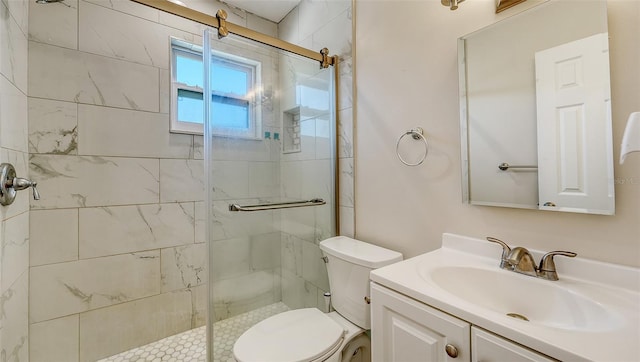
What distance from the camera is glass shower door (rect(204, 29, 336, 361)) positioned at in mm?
1498

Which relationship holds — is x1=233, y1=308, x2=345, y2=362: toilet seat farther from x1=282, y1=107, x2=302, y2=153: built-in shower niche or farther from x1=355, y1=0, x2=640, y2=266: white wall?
x1=282, y1=107, x2=302, y2=153: built-in shower niche

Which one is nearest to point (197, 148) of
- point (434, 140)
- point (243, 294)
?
point (243, 294)

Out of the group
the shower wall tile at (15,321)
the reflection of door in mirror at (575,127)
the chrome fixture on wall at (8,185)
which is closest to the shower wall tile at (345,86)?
the reflection of door in mirror at (575,127)

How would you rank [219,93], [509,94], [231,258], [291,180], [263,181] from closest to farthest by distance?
[509,94]
[219,93]
[231,258]
[263,181]
[291,180]

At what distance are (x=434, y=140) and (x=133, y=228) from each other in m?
1.96

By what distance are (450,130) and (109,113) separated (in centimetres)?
204

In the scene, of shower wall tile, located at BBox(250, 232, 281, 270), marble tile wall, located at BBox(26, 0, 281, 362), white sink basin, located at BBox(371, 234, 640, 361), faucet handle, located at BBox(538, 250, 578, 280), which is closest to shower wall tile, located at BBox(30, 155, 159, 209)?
marble tile wall, located at BBox(26, 0, 281, 362)

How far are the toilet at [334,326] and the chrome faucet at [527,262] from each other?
461mm

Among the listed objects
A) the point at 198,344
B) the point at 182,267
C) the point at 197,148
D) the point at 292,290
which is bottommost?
the point at 198,344

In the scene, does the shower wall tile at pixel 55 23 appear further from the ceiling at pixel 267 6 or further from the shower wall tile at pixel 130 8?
the ceiling at pixel 267 6

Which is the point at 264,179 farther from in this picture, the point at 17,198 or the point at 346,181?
the point at 17,198

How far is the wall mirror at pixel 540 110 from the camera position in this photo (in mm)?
817

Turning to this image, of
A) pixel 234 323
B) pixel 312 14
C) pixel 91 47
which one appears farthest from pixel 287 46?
pixel 234 323

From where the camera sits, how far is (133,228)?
5.93 ft
